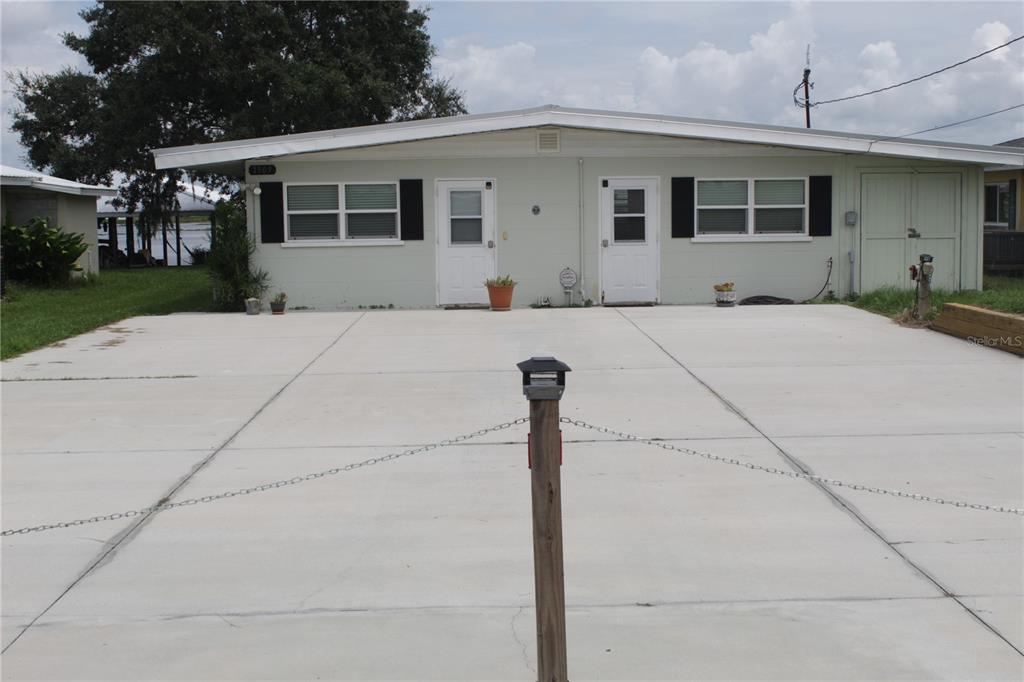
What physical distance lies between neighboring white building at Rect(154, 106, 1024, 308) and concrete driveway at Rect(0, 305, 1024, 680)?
682 cm

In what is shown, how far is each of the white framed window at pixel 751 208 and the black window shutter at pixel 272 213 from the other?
699 centimetres

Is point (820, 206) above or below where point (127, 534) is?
above

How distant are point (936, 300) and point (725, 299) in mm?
3287

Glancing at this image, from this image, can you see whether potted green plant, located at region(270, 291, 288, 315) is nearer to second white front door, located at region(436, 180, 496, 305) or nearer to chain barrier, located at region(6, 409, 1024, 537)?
second white front door, located at region(436, 180, 496, 305)

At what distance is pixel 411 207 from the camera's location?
18.2 meters

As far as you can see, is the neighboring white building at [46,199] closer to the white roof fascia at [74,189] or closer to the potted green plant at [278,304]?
the white roof fascia at [74,189]

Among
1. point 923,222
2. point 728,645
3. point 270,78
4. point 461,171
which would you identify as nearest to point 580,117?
point 461,171

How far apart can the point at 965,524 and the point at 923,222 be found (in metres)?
14.1

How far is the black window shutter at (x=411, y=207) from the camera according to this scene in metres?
18.2

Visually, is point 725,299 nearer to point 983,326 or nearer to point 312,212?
point 983,326

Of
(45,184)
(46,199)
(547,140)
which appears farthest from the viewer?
(46,199)

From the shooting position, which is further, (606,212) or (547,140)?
(606,212)

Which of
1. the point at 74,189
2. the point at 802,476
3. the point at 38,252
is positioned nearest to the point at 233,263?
the point at 38,252

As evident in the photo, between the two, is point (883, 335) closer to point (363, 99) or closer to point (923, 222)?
point (923, 222)
